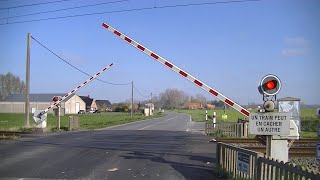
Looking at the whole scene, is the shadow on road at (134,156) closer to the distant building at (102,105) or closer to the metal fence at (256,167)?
the metal fence at (256,167)

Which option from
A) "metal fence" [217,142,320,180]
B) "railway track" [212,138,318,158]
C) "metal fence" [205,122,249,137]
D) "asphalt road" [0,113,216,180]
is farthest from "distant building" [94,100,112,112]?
"metal fence" [217,142,320,180]

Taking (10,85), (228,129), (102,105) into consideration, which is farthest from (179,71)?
(102,105)

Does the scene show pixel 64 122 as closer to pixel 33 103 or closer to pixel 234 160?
pixel 234 160

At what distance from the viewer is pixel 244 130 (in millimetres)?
25609

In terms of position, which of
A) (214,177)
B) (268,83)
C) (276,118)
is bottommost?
(214,177)

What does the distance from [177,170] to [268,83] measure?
3.67 m

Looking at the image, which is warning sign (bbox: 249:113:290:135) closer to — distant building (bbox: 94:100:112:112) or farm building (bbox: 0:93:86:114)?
farm building (bbox: 0:93:86:114)

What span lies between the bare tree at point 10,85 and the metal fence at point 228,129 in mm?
114125

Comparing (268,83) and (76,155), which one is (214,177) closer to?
(268,83)

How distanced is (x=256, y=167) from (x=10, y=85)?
5315 inches

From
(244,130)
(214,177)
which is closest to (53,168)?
(214,177)

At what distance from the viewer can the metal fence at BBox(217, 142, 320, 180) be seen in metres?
6.45

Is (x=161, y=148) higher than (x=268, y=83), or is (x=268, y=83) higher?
(x=268, y=83)

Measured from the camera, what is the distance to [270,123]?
959cm
